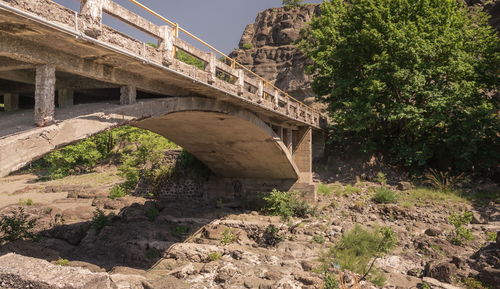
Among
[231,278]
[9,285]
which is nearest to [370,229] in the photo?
[231,278]

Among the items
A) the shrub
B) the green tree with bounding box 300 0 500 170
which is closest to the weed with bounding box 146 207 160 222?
the shrub

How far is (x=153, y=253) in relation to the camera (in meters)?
13.2

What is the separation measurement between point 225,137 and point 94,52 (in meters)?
10.4

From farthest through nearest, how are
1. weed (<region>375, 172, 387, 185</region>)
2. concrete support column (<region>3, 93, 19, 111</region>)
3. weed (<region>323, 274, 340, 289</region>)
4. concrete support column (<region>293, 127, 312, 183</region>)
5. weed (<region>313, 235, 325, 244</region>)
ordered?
1. weed (<region>375, 172, 387, 185</region>)
2. concrete support column (<region>293, 127, 312, 183</region>)
3. weed (<region>313, 235, 325, 244</region>)
4. weed (<region>323, 274, 340, 289</region>)
5. concrete support column (<region>3, 93, 19, 111</region>)

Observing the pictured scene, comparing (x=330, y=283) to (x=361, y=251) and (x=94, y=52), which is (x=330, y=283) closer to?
(x=361, y=251)

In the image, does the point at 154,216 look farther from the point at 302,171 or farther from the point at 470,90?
the point at 470,90

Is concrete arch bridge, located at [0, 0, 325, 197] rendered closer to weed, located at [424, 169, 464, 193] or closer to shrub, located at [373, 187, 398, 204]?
shrub, located at [373, 187, 398, 204]

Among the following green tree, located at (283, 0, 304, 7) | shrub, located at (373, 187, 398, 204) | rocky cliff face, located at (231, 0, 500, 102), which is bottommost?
shrub, located at (373, 187, 398, 204)

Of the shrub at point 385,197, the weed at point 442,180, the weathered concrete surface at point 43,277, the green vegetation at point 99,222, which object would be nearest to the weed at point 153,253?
the green vegetation at point 99,222

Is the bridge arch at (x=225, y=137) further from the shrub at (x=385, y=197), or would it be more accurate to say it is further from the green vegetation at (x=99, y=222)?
the green vegetation at (x=99, y=222)

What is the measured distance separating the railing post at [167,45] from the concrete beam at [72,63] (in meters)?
0.94

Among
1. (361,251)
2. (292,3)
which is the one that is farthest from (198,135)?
(292,3)

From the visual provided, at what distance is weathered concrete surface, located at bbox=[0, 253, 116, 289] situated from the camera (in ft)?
20.9

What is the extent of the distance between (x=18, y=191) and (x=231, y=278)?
23030 millimetres
